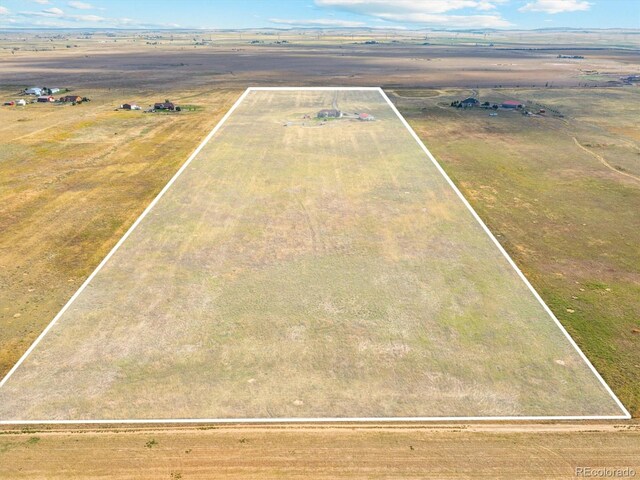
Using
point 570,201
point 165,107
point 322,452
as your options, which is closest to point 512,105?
point 570,201

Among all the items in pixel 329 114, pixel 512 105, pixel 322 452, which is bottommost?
pixel 322 452

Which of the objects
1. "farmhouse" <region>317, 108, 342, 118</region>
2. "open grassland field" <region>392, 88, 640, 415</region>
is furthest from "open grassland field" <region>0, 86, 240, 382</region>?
"open grassland field" <region>392, 88, 640, 415</region>

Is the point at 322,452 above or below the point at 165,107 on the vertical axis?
below

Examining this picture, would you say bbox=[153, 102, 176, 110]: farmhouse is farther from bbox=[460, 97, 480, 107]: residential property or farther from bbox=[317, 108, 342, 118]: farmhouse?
bbox=[460, 97, 480, 107]: residential property

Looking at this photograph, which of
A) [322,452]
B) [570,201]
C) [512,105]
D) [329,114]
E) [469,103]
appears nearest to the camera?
[322,452]

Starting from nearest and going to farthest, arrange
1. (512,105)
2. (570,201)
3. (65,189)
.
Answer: (570,201) < (65,189) < (512,105)

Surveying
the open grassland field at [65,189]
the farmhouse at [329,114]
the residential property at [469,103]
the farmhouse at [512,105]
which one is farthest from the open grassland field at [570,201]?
the open grassland field at [65,189]

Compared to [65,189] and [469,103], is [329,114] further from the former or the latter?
[65,189]

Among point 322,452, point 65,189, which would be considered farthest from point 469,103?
point 322,452

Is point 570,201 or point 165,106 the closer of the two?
point 570,201
